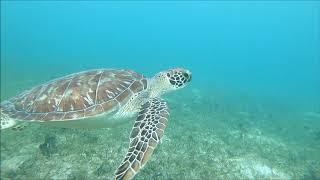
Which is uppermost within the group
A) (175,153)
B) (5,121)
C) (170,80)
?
(170,80)

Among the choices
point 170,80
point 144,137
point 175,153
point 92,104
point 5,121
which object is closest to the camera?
point 144,137

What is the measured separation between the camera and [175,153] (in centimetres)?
709

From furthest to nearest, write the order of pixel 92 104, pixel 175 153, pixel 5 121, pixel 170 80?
1. pixel 175 153
2. pixel 170 80
3. pixel 5 121
4. pixel 92 104

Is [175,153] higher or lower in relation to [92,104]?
lower

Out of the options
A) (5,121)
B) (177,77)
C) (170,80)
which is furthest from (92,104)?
(177,77)

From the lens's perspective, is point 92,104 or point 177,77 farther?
point 177,77

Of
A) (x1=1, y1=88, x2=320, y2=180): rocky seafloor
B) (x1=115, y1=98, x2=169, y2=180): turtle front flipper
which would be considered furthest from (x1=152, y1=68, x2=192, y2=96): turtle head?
(x1=1, y1=88, x2=320, y2=180): rocky seafloor

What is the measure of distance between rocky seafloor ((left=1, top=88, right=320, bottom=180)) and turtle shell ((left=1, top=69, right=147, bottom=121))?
1.15 m

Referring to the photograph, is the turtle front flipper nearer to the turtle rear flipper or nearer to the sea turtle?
the sea turtle

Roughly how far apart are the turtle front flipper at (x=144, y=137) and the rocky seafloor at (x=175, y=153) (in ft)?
4.47

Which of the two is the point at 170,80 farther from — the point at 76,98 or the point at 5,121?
the point at 5,121

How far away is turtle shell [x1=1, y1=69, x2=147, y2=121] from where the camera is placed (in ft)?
17.9

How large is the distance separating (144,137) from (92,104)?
1.31 metres

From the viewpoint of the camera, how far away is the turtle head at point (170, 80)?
6551 mm
